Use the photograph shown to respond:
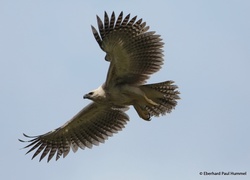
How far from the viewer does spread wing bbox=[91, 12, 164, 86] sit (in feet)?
37.5

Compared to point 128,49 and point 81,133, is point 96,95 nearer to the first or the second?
point 128,49

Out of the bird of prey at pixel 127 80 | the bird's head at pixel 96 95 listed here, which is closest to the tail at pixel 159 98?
the bird of prey at pixel 127 80

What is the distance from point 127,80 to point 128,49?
→ 731 mm

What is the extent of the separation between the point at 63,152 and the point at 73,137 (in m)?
0.43

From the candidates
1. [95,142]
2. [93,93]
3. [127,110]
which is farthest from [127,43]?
[95,142]

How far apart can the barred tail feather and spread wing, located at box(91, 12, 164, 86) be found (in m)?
0.30

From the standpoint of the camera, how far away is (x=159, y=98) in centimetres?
1255

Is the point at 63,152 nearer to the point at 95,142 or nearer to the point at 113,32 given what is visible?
the point at 95,142

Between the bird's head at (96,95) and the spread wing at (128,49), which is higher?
the spread wing at (128,49)

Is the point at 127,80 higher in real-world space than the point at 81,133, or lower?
higher

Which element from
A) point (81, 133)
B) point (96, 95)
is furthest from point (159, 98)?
point (81, 133)

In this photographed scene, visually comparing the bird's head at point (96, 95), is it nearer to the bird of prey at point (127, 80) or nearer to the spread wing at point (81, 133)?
the bird of prey at point (127, 80)

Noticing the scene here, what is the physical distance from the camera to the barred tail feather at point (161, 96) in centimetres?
1230

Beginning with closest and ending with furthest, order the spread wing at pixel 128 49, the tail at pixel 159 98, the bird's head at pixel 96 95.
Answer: the spread wing at pixel 128 49, the bird's head at pixel 96 95, the tail at pixel 159 98
